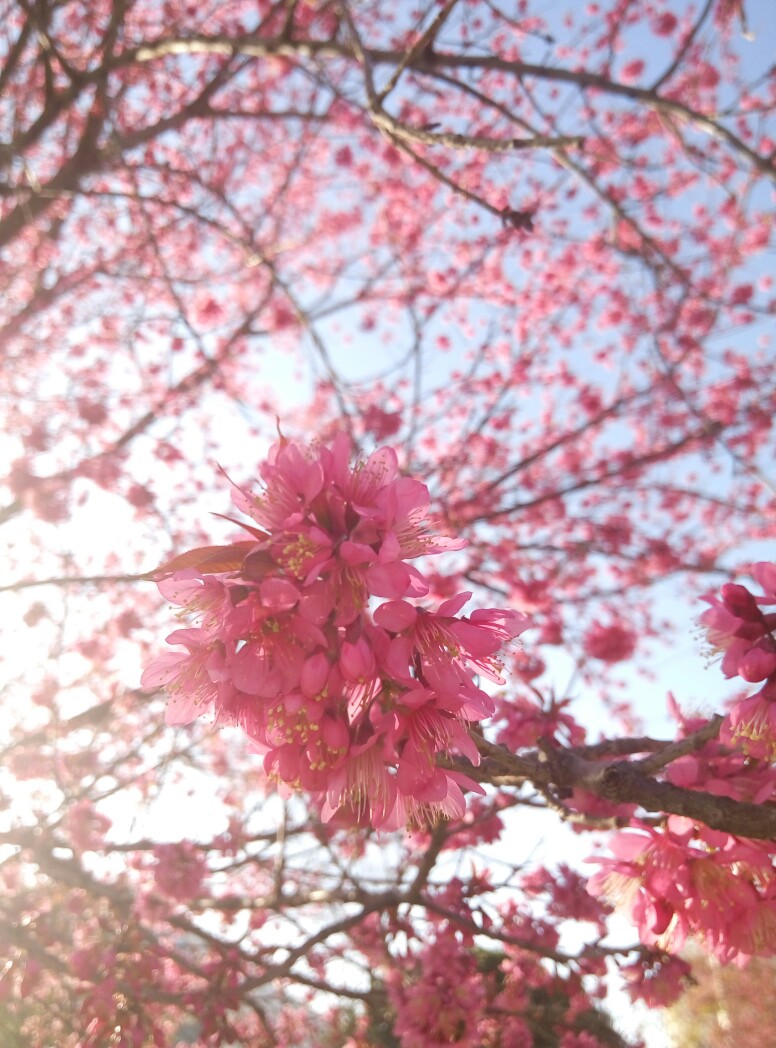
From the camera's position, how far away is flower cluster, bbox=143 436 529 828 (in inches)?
46.1

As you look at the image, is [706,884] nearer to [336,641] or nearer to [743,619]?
[743,619]

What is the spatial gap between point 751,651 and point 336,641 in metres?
0.82

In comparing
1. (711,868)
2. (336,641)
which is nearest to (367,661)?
(336,641)

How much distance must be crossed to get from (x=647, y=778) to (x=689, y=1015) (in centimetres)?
2198

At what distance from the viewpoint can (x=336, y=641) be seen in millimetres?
1195

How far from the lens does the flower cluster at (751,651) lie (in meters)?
1.32

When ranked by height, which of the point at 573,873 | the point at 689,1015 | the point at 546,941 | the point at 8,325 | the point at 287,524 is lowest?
the point at 689,1015

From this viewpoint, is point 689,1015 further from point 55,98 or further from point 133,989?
point 55,98

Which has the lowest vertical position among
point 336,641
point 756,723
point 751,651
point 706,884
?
point 706,884

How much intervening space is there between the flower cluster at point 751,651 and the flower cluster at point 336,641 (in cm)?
42

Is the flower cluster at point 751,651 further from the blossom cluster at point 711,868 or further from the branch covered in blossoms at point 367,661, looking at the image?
the blossom cluster at point 711,868

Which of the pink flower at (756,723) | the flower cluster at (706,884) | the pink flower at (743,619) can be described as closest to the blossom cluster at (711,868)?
the flower cluster at (706,884)

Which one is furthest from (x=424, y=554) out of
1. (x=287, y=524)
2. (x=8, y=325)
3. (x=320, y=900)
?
(x=8, y=325)

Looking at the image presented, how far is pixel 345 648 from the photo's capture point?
113 cm
